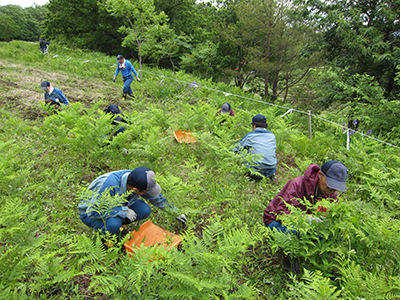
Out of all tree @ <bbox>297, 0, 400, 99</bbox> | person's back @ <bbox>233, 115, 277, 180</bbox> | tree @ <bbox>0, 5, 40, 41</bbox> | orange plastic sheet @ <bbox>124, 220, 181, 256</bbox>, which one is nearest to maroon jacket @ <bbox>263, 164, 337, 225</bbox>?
person's back @ <bbox>233, 115, 277, 180</bbox>

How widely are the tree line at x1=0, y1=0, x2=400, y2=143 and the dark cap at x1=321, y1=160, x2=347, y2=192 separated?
511 centimetres

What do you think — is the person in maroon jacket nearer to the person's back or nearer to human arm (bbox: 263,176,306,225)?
human arm (bbox: 263,176,306,225)

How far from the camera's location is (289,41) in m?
12.6

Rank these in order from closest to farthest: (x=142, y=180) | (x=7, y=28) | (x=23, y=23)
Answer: (x=142, y=180)
(x=7, y=28)
(x=23, y=23)

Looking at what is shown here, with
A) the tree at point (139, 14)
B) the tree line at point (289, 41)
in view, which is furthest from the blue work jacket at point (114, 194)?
the tree at point (139, 14)

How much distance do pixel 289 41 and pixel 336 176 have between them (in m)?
12.0

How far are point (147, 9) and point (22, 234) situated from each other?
10541 millimetres

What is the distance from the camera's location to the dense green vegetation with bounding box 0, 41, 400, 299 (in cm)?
204

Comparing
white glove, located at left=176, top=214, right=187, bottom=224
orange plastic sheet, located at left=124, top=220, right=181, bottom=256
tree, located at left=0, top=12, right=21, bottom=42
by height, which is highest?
tree, located at left=0, top=12, right=21, bottom=42

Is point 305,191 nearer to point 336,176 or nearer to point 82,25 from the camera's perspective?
point 336,176

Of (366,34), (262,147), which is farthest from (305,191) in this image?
(366,34)

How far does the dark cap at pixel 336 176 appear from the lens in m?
2.73

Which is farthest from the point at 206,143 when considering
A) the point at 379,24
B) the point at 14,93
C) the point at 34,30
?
the point at 34,30

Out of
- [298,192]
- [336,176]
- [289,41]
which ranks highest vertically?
[289,41]
